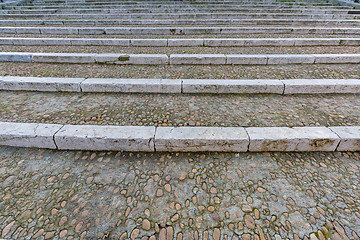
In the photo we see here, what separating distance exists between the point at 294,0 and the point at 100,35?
48.3 ft

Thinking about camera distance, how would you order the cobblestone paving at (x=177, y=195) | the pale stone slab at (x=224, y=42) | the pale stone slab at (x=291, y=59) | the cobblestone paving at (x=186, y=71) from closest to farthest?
the cobblestone paving at (x=177, y=195) < the cobblestone paving at (x=186, y=71) < the pale stone slab at (x=291, y=59) < the pale stone slab at (x=224, y=42)

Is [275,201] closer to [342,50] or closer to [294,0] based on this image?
[342,50]

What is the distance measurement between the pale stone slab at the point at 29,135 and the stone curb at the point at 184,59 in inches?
135

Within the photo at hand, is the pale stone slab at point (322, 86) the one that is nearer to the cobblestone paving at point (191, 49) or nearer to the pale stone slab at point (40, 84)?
the cobblestone paving at point (191, 49)

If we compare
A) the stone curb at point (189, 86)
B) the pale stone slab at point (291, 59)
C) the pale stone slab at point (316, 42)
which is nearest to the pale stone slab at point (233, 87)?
the stone curb at point (189, 86)

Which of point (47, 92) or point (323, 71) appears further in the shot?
point (323, 71)

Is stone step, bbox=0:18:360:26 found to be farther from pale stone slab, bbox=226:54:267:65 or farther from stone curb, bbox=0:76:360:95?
stone curb, bbox=0:76:360:95

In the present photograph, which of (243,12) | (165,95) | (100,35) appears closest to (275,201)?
(165,95)

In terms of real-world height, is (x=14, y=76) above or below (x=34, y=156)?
above

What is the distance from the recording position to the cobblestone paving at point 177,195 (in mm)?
1953

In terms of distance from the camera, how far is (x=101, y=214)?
6.86 ft

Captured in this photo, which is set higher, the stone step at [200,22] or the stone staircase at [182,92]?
the stone step at [200,22]

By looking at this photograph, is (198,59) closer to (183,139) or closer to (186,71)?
(186,71)

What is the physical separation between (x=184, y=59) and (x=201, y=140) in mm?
3723
